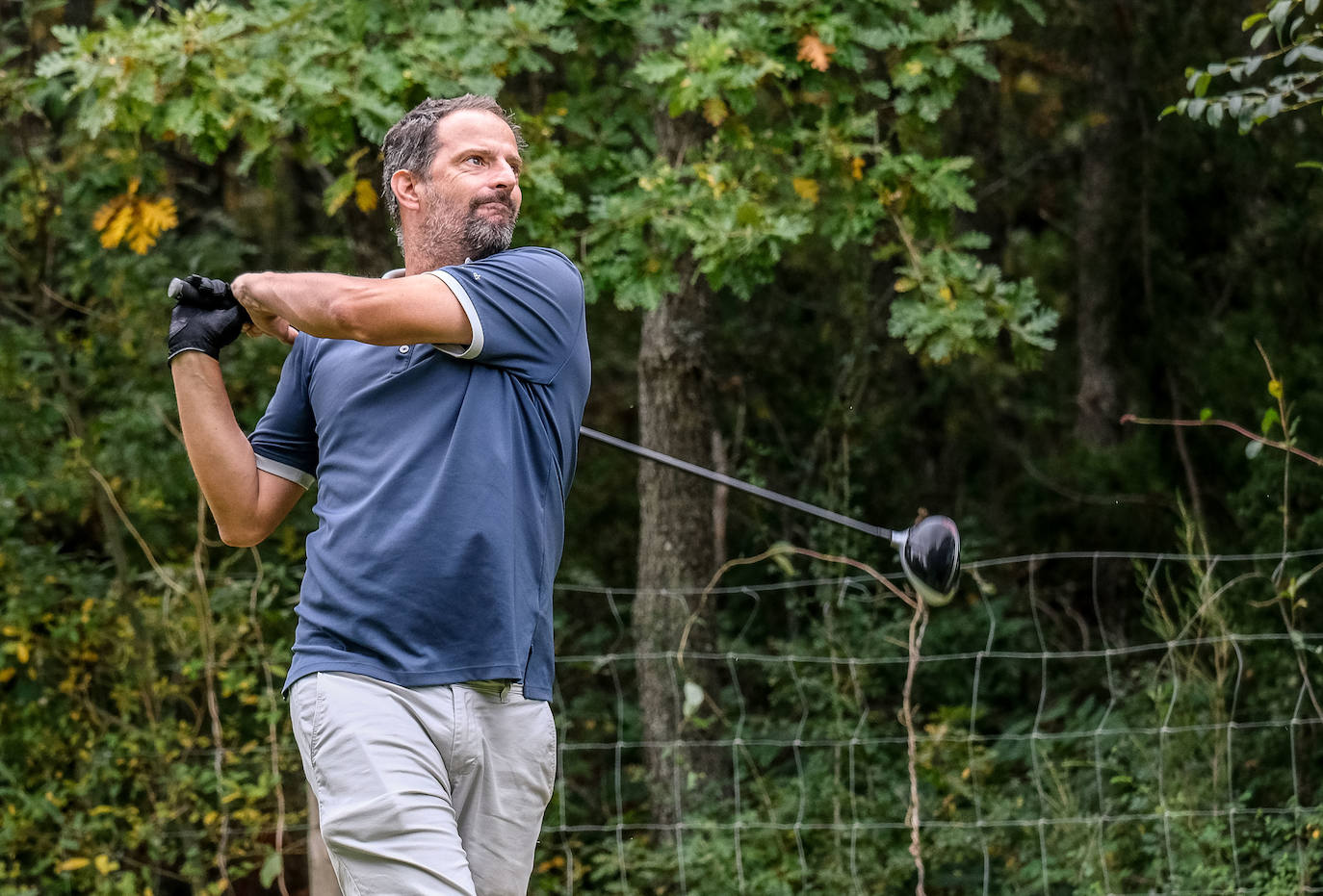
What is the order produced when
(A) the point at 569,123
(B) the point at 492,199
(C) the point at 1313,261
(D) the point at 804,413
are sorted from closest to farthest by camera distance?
1. (B) the point at 492,199
2. (A) the point at 569,123
3. (C) the point at 1313,261
4. (D) the point at 804,413

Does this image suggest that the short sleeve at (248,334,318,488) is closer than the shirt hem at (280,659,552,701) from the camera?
No

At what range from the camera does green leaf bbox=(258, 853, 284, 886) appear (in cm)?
473

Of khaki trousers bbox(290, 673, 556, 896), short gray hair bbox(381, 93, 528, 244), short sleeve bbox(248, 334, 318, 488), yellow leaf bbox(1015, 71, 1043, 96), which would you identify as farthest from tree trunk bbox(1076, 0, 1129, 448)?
khaki trousers bbox(290, 673, 556, 896)

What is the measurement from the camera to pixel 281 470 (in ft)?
8.47

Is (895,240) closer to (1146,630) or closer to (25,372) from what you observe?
(1146,630)

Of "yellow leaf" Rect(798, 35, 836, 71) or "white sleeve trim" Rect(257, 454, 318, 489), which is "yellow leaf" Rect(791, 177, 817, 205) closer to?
"yellow leaf" Rect(798, 35, 836, 71)

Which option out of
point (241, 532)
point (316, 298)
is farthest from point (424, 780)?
point (316, 298)

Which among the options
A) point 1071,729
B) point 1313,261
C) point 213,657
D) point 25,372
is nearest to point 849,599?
point 1071,729

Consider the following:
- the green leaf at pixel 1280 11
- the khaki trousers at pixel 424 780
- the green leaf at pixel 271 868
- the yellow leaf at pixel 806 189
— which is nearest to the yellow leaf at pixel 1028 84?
the yellow leaf at pixel 806 189

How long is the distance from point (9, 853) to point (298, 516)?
1.62 meters

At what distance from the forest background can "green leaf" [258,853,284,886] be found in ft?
0.06

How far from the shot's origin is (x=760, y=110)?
5.24m

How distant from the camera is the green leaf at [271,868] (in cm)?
473

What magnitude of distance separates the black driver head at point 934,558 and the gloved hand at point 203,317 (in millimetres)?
1258
